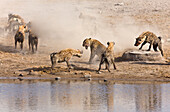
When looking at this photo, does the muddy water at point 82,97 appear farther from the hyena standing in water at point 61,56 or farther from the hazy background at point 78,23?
the hazy background at point 78,23

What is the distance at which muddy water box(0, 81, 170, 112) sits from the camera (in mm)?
12172

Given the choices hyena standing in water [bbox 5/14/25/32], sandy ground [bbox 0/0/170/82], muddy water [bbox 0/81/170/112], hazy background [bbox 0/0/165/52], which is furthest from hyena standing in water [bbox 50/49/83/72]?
hyena standing in water [bbox 5/14/25/32]

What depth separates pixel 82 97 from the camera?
45.4 ft

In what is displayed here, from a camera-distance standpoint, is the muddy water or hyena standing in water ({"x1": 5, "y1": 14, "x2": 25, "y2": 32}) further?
hyena standing in water ({"x1": 5, "y1": 14, "x2": 25, "y2": 32})

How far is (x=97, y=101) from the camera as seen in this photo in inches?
520

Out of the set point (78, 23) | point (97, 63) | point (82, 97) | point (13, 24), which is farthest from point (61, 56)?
point (13, 24)

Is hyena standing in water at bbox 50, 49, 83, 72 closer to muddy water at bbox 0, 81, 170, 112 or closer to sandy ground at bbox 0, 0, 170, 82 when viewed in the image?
sandy ground at bbox 0, 0, 170, 82

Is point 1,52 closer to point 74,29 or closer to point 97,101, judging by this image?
point 74,29

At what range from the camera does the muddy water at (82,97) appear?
12172 millimetres

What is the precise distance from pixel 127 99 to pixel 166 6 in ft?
89.9

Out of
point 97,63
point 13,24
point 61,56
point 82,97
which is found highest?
point 13,24

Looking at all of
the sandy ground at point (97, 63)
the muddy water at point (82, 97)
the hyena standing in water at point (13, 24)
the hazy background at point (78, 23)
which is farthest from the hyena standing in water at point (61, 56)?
the hyena standing in water at point (13, 24)

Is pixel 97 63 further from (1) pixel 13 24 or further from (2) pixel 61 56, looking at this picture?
(1) pixel 13 24

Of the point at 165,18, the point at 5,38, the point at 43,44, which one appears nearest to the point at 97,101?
the point at 43,44
